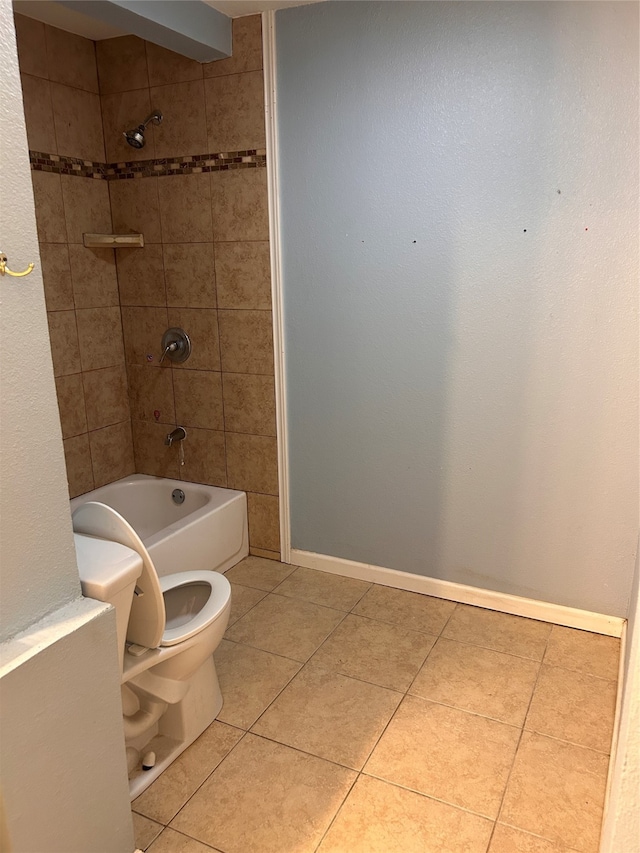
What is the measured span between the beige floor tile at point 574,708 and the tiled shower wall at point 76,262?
7.10 feet

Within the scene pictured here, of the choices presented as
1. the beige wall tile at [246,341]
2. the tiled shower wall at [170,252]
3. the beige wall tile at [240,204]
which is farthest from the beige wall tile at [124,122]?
the beige wall tile at [246,341]

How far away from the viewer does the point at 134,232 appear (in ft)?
9.87

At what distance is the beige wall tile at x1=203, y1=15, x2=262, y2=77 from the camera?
99.0 inches

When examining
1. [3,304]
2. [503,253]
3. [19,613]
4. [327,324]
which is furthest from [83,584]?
[503,253]

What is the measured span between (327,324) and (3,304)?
165 centimetres

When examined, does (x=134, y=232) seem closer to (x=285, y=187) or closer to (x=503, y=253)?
(x=285, y=187)

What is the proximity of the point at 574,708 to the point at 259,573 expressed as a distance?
1.43 metres

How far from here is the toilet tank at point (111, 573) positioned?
142cm

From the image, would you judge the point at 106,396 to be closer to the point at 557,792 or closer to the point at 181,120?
the point at 181,120

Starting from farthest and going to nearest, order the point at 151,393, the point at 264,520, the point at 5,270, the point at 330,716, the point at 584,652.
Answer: the point at 151,393 → the point at 264,520 → the point at 584,652 → the point at 330,716 → the point at 5,270

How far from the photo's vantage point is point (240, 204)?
106 inches

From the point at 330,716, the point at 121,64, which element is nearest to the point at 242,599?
the point at 330,716

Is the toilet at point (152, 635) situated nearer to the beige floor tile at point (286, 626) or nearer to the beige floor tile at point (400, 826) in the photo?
the beige floor tile at point (286, 626)

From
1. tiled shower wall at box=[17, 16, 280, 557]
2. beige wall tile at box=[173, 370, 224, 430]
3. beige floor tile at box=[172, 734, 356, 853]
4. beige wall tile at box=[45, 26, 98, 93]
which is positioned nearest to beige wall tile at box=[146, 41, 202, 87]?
tiled shower wall at box=[17, 16, 280, 557]
